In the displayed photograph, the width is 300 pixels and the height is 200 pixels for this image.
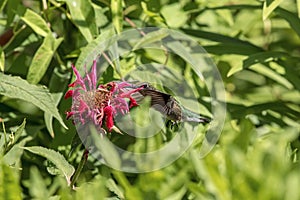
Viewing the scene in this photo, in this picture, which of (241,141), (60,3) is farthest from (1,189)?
(60,3)

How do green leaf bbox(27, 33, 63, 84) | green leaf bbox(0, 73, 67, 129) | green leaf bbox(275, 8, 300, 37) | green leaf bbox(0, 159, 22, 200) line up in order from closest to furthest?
1. green leaf bbox(0, 159, 22, 200)
2. green leaf bbox(0, 73, 67, 129)
3. green leaf bbox(27, 33, 63, 84)
4. green leaf bbox(275, 8, 300, 37)

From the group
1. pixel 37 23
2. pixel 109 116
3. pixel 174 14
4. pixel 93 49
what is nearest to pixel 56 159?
pixel 109 116

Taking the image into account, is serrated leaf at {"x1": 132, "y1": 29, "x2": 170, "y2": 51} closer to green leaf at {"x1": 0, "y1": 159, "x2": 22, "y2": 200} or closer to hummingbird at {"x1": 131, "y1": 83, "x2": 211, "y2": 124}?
hummingbird at {"x1": 131, "y1": 83, "x2": 211, "y2": 124}


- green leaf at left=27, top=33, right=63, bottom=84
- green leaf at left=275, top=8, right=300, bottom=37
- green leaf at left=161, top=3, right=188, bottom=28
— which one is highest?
green leaf at left=27, top=33, right=63, bottom=84

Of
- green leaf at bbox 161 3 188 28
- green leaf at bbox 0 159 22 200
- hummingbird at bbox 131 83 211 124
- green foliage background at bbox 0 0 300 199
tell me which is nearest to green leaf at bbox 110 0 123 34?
green foliage background at bbox 0 0 300 199

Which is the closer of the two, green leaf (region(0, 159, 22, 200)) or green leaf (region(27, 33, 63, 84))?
green leaf (region(0, 159, 22, 200))

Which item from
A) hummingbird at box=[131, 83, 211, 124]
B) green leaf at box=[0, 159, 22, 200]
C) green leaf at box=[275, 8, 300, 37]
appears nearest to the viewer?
green leaf at box=[0, 159, 22, 200]
